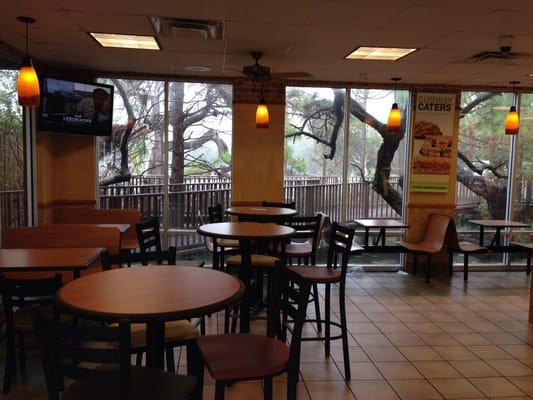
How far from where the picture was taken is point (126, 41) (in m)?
4.34

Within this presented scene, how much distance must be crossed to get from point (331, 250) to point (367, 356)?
0.86 m

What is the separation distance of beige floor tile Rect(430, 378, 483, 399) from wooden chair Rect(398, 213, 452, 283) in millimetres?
2827

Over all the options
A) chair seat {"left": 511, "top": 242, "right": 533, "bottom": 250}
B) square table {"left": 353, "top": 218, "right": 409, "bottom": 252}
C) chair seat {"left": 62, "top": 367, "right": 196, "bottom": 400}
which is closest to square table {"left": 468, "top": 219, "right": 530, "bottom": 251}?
chair seat {"left": 511, "top": 242, "right": 533, "bottom": 250}

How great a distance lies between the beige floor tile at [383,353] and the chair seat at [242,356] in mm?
1553

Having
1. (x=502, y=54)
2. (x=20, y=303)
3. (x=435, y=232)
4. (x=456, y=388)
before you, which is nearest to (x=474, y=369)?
(x=456, y=388)

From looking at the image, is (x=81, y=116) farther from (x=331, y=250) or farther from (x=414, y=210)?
(x=414, y=210)

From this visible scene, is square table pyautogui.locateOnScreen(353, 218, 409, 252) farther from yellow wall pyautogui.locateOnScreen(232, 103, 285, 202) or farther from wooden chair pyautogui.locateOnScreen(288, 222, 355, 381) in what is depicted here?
wooden chair pyautogui.locateOnScreen(288, 222, 355, 381)

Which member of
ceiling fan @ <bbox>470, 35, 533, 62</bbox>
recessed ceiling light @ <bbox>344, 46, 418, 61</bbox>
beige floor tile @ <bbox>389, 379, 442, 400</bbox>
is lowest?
beige floor tile @ <bbox>389, 379, 442, 400</bbox>

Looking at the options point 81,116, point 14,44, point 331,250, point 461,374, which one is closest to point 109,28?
point 14,44

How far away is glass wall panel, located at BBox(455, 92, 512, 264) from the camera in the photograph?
21.8 ft

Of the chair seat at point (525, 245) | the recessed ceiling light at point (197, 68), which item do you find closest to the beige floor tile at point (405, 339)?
the chair seat at point (525, 245)

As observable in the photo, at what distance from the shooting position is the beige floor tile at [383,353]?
3.51m

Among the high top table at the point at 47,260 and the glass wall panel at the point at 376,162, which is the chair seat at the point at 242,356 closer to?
the high top table at the point at 47,260

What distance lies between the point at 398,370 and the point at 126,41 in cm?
372
